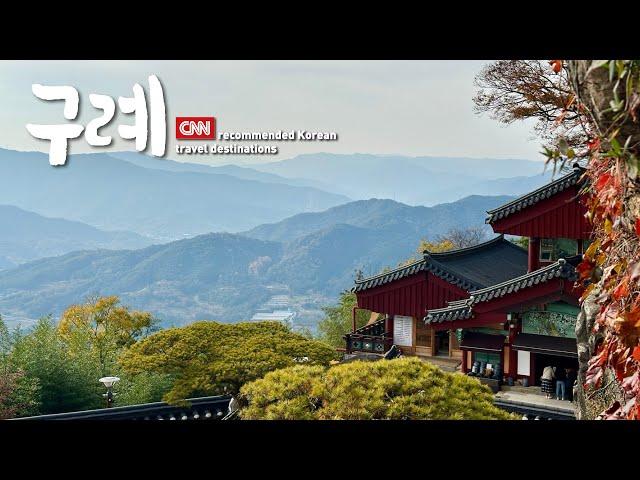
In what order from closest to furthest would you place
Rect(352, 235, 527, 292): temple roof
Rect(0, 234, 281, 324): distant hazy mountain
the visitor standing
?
the visitor standing → Rect(352, 235, 527, 292): temple roof → Rect(0, 234, 281, 324): distant hazy mountain

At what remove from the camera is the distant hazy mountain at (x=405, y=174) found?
134 m

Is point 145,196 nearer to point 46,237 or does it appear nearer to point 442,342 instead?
point 46,237

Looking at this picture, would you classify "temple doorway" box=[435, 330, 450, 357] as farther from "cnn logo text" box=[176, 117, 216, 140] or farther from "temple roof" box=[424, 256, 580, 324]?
"cnn logo text" box=[176, 117, 216, 140]

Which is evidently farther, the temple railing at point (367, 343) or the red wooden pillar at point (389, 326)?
the red wooden pillar at point (389, 326)

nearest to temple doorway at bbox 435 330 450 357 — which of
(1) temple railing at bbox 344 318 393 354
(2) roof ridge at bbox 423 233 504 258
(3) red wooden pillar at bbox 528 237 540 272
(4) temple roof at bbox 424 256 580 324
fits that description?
(1) temple railing at bbox 344 318 393 354

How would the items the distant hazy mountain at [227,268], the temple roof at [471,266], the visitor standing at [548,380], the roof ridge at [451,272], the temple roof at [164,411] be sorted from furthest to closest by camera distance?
the distant hazy mountain at [227,268] < the temple roof at [471,266] < the roof ridge at [451,272] < the visitor standing at [548,380] < the temple roof at [164,411]

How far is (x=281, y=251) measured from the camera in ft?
272

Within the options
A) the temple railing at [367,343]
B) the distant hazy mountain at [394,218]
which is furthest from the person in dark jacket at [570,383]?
the distant hazy mountain at [394,218]

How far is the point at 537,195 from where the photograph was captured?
10.3 meters

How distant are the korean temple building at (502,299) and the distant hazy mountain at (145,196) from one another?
108 metres

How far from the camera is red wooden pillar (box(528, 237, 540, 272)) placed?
10.8 meters

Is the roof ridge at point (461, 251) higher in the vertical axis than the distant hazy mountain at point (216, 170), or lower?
lower

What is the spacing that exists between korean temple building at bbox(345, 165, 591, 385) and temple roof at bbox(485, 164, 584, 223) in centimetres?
2

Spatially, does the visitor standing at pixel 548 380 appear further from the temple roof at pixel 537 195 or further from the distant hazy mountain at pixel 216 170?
the distant hazy mountain at pixel 216 170
